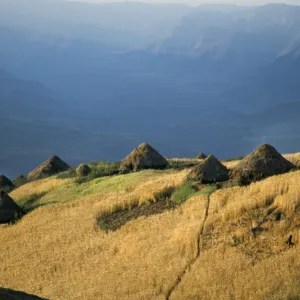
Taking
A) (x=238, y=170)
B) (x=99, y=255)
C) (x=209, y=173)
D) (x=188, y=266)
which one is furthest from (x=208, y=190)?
(x=188, y=266)

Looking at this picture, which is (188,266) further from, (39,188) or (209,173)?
(39,188)

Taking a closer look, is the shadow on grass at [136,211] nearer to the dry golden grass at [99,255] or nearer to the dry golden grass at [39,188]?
the dry golden grass at [99,255]

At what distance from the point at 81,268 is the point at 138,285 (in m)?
3.17

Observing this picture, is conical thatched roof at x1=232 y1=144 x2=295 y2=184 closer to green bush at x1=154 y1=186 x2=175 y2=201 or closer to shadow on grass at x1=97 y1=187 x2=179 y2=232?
green bush at x1=154 y1=186 x2=175 y2=201

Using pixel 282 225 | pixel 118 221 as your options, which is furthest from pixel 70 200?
pixel 282 225

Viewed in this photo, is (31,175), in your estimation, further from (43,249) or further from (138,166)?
(43,249)

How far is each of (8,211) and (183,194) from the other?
9.84 m

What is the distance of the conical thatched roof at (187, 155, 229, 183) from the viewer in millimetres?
22234

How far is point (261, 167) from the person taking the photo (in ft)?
68.8

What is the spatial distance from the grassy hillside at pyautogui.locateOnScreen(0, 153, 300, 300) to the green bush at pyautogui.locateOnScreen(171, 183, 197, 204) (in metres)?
0.68

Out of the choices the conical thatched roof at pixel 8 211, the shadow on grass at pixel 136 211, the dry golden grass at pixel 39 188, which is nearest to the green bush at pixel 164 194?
the shadow on grass at pixel 136 211

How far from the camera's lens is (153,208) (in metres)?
20.4

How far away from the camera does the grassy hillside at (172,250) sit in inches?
507

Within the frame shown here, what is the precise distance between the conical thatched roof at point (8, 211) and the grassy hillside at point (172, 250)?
2.53 m
